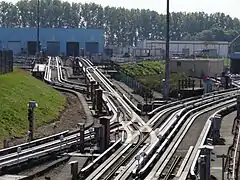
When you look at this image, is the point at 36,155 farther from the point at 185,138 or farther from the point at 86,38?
the point at 86,38

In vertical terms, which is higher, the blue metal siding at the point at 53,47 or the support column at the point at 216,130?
the blue metal siding at the point at 53,47

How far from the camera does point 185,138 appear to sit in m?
18.7

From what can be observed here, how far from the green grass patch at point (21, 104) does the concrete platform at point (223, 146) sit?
21.4 ft

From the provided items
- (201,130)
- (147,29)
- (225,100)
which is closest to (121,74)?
(225,100)

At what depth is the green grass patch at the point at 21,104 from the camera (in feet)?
61.5

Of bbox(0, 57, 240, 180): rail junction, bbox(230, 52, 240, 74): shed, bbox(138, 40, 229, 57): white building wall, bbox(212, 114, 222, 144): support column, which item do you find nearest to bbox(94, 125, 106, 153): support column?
bbox(0, 57, 240, 180): rail junction

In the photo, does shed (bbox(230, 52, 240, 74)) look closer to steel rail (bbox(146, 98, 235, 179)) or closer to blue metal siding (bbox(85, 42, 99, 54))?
blue metal siding (bbox(85, 42, 99, 54))

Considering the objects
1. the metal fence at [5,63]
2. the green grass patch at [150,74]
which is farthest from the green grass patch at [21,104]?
the green grass patch at [150,74]

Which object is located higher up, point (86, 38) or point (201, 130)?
point (86, 38)

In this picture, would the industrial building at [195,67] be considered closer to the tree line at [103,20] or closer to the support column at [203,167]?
the support column at [203,167]

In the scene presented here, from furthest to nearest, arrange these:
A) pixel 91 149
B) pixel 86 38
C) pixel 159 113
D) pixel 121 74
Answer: pixel 86 38 → pixel 121 74 → pixel 159 113 → pixel 91 149

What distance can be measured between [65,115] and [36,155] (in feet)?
28.7

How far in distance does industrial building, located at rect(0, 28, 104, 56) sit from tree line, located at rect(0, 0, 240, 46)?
121 feet

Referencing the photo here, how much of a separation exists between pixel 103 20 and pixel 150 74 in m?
72.2
